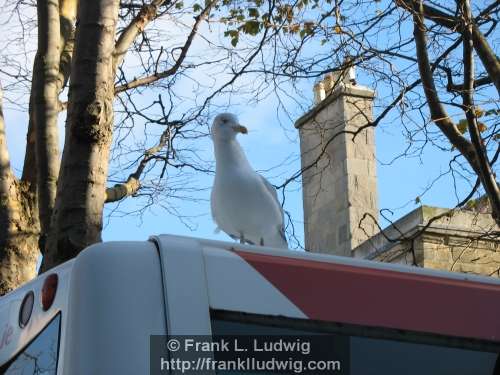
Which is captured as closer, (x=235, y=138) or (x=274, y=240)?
(x=235, y=138)

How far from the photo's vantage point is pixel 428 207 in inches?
597

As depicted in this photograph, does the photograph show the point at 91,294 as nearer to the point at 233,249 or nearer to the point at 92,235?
the point at 233,249

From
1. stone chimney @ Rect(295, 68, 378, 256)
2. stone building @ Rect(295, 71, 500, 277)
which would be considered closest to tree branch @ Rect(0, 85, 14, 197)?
stone building @ Rect(295, 71, 500, 277)

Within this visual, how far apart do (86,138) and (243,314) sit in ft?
9.90

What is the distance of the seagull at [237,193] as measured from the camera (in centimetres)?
566

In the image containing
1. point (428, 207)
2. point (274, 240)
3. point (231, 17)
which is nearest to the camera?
point (274, 240)

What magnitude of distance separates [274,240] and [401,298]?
3658mm

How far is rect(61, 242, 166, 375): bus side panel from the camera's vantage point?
2.35 meters

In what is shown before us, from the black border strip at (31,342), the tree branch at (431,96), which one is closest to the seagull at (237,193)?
the tree branch at (431,96)

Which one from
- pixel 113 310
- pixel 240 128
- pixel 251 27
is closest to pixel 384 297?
pixel 113 310

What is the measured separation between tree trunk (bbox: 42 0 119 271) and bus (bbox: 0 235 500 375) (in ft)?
7.32

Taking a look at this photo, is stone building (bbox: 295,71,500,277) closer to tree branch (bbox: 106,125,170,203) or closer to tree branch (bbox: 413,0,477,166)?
tree branch (bbox: 106,125,170,203)

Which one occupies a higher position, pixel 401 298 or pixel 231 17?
pixel 231 17

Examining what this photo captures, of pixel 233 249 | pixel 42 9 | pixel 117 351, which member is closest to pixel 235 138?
pixel 42 9
